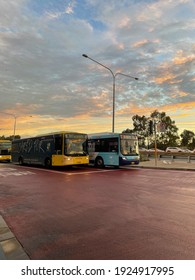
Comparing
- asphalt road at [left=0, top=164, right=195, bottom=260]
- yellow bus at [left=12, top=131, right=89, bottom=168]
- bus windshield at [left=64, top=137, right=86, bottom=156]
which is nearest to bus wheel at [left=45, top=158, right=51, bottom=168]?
yellow bus at [left=12, top=131, right=89, bottom=168]

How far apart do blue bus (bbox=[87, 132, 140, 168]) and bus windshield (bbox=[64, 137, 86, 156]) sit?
1.79 meters

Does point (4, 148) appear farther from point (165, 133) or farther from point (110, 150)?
point (165, 133)

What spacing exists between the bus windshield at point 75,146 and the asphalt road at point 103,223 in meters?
9.72

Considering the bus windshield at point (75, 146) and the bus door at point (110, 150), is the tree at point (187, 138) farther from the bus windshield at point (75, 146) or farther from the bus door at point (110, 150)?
the bus windshield at point (75, 146)

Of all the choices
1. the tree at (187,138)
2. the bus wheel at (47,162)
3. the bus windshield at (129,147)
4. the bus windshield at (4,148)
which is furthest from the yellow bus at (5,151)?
the tree at (187,138)

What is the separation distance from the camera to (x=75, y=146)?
2081cm

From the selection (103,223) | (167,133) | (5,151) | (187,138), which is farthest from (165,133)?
(103,223)

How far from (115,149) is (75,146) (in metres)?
3.16

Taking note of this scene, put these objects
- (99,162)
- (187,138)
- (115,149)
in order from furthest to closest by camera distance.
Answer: (187,138), (99,162), (115,149)

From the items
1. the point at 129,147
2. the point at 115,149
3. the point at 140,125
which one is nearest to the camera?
the point at 115,149

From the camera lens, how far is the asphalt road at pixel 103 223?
4.55 metres
